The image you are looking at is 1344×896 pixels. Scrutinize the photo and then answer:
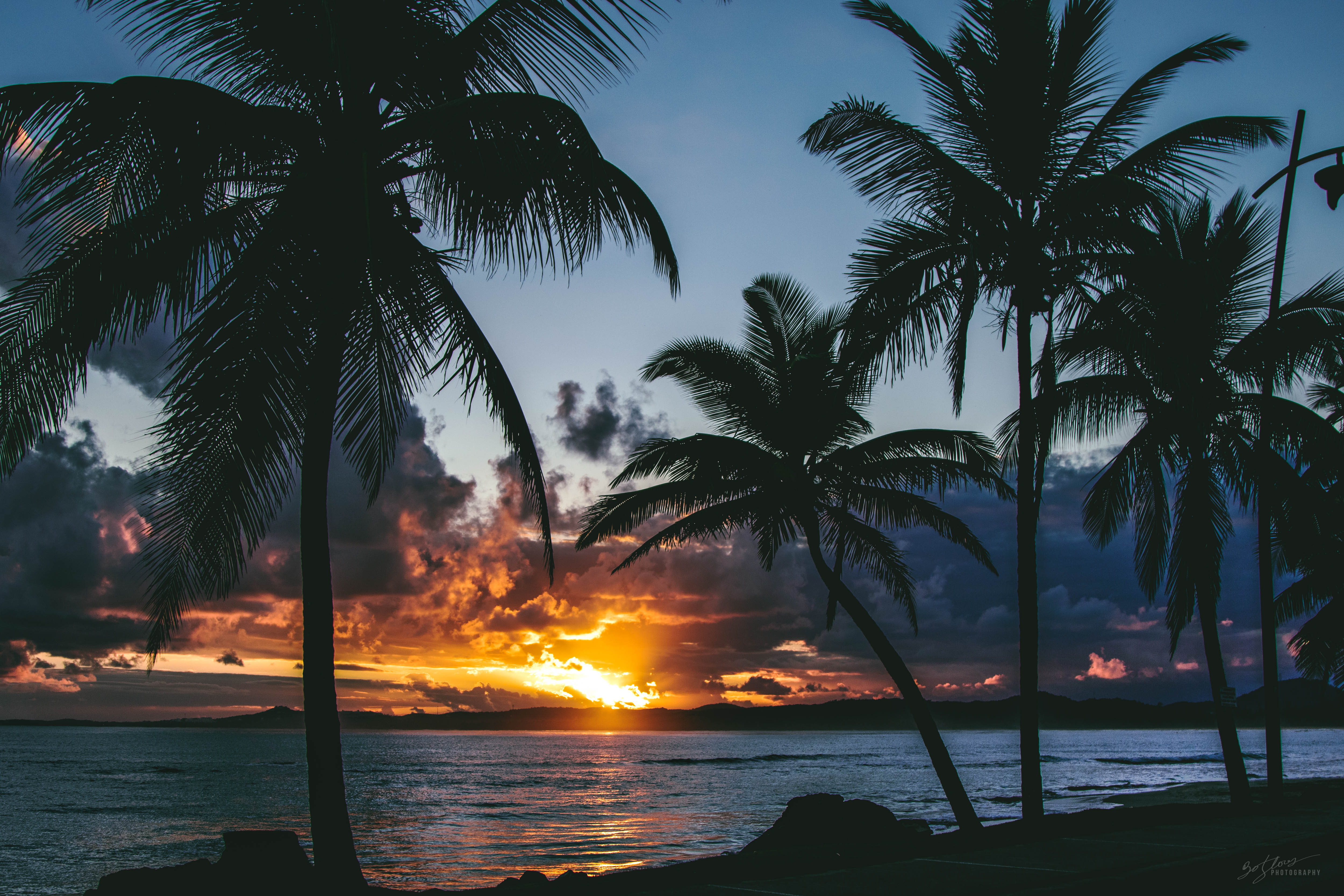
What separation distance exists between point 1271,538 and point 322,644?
12224 mm

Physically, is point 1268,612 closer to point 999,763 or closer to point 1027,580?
point 1027,580

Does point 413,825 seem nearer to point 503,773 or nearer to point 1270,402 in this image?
point 1270,402

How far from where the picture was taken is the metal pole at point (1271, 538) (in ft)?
36.2

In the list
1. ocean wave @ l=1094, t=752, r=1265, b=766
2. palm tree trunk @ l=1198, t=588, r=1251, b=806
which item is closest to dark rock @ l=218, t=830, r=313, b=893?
palm tree trunk @ l=1198, t=588, r=1251, b=806

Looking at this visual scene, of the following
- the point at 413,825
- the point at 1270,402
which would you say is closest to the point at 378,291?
the point at 1270,402

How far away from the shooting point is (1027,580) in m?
9.04

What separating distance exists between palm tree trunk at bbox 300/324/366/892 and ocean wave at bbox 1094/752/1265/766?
6597 centimetres

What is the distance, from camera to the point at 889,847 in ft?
19.5

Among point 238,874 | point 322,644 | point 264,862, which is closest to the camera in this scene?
point 322,644

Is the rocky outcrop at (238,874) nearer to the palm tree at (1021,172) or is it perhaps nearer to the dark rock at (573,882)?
the dark rock at (573,882)

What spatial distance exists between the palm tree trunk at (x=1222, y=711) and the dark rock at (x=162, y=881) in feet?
35.6

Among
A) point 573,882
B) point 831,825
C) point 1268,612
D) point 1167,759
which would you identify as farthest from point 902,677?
point 1167,759

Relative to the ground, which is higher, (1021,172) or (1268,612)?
(1021,172)

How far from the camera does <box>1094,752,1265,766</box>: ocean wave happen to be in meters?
62.7
